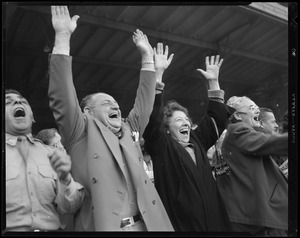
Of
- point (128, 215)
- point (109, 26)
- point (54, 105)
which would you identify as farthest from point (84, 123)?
point (109, 26)

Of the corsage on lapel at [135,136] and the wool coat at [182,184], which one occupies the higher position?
the corsage on lapel at [135,136]

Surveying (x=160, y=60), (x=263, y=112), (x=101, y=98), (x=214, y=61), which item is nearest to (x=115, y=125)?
(x=101, y=98)

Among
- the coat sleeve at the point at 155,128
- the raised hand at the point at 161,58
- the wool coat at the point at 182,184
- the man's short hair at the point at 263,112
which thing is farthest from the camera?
the man's short hair at the point at 263,112

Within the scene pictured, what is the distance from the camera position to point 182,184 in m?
2.07

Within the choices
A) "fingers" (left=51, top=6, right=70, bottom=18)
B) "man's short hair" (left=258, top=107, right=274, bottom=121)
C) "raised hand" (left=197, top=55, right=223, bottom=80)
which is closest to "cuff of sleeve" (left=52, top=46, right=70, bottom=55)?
"fingers" (left=51, top=6, right=70, bottom=18)

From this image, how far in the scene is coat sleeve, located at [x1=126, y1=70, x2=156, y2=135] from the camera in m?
2.09

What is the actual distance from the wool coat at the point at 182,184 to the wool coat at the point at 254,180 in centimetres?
9

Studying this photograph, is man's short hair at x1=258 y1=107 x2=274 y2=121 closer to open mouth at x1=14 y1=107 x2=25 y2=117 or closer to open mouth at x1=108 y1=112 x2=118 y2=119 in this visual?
open mouth at x1=108 y1=112 x2=118 y2=119

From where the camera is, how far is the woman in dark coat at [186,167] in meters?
2.03

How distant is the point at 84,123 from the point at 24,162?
321 mm

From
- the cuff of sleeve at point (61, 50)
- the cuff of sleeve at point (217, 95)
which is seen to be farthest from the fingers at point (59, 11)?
the cuff of sleeve at point (217, 95)

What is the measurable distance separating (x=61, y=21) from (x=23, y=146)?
0.58 m

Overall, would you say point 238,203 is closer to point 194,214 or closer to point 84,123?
point 194,214

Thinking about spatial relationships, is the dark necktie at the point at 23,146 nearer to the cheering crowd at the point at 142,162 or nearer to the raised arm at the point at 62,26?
the cheering crowd at the point at 142,162
